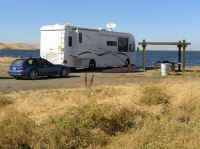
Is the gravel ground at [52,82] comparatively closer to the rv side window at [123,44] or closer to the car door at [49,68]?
the car door at [49,68]

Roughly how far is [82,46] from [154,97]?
13219mm

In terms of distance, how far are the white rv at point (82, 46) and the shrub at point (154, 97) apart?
11.9 meters

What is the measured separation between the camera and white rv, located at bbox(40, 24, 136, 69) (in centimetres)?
2233

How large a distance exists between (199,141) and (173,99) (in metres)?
4.89

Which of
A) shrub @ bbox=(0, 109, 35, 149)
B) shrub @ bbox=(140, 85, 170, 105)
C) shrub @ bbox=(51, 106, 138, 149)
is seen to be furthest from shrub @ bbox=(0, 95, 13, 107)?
shrub @ bbox=(140, 85, 170, 105)

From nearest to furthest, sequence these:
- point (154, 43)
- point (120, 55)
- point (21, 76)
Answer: point (21, 76)
point (154, 43)
point (120, 55)

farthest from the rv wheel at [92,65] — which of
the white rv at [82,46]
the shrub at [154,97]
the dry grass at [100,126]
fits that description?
the dry grass at [100,126]

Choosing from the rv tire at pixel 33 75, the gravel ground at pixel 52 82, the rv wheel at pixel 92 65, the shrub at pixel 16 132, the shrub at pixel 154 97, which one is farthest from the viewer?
the rv wheel at pixel 92 65

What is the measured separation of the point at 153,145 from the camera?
584cm

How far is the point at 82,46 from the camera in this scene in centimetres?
2336

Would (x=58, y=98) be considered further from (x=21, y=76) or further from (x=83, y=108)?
(x=21, y=76)

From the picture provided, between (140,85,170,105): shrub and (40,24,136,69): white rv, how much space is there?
11868mm

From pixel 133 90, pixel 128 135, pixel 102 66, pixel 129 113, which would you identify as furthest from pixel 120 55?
pixel 128 135

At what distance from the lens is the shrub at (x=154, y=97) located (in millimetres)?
10656
